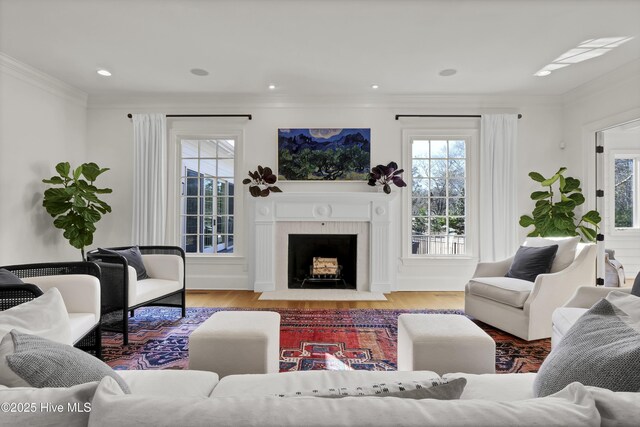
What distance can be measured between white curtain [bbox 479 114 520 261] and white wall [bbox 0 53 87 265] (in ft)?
18.2

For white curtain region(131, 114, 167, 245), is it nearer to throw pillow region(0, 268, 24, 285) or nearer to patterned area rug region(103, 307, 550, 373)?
patterned area rug region(103, 307, 550, 373)

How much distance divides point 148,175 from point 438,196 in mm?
4075

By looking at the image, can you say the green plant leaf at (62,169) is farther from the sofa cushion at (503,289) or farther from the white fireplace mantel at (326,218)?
the sofa cushion at (503,289)

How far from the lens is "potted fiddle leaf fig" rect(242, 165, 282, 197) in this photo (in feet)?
14.9

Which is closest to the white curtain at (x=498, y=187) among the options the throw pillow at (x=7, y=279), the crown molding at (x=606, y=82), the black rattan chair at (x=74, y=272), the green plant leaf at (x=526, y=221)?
the green plant leaf at (x=526, y=221)

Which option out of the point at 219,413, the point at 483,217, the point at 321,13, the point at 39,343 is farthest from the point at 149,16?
the point at 483,217

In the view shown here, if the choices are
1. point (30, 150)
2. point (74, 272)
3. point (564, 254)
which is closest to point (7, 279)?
point (74, 272)

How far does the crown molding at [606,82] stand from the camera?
148 inches

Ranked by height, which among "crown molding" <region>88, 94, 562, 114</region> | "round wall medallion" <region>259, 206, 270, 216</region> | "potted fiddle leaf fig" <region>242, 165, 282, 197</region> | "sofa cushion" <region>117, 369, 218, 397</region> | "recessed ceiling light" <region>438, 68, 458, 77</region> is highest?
"recessed ceiling light" <region>438, 68, 458, 77</region>

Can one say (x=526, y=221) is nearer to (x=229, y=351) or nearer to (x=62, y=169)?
(x=229, y=351)

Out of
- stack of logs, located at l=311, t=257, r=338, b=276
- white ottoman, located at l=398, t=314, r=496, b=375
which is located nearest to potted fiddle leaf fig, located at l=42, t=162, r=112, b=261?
stack of logs, located at l=311, t=257, r=338, b=276

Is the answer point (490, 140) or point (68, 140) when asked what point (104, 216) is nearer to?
point (68, 140)

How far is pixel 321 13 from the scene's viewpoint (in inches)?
112

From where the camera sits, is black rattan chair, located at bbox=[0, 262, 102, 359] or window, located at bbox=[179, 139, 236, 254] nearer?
black rattan chair, located at bbox=[0, 262, 102, 359]
